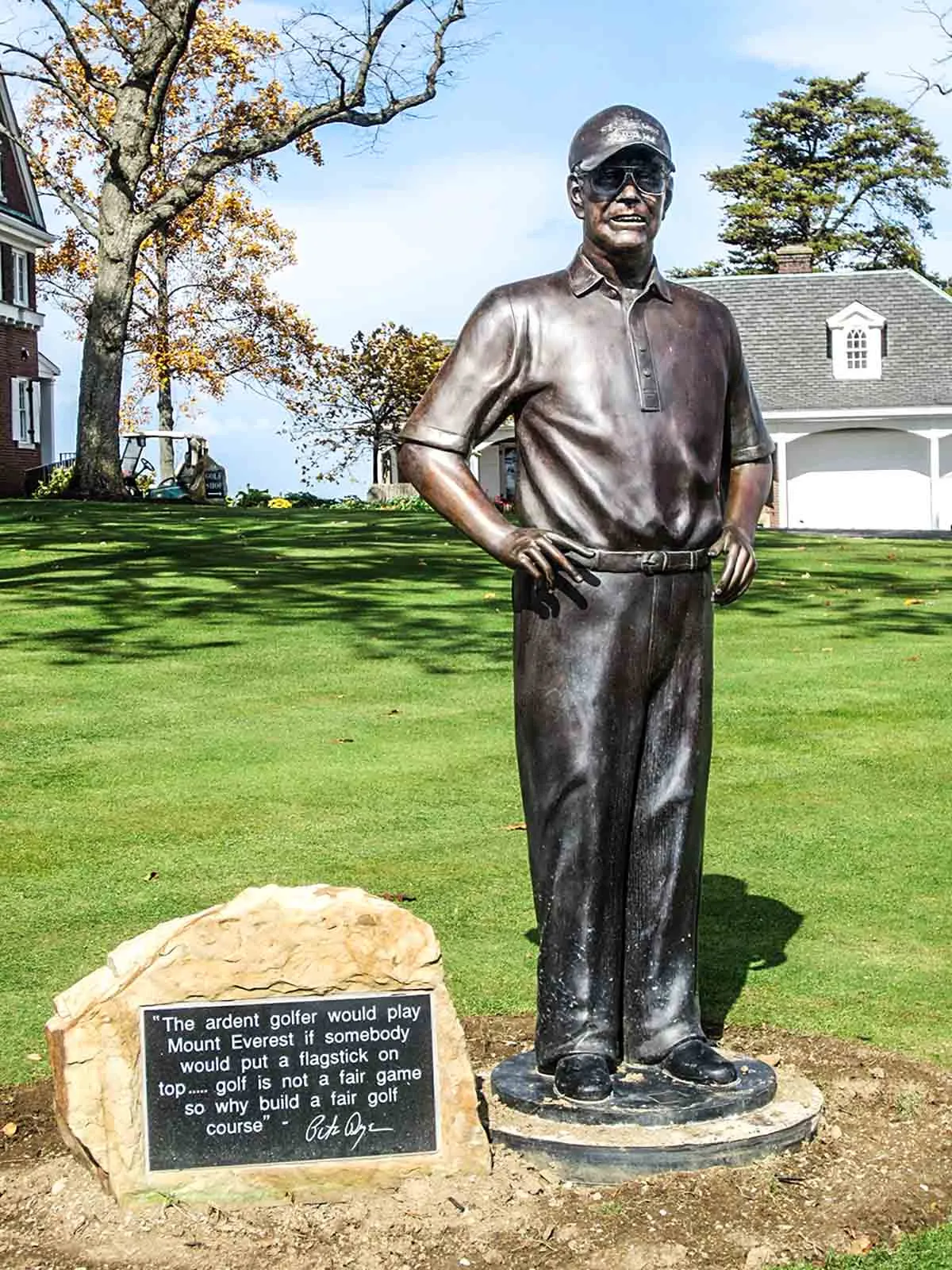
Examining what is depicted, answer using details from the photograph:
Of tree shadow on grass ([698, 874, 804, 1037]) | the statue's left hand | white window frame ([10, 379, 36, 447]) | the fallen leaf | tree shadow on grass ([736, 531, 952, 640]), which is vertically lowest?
the fallen leaf

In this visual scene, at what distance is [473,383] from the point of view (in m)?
4.55

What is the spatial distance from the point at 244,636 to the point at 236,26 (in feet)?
107

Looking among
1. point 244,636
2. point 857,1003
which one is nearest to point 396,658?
point 244,636

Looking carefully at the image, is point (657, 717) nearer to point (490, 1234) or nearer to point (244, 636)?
point (490, 1234)

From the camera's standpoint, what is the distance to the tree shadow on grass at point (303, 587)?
45.9 feet

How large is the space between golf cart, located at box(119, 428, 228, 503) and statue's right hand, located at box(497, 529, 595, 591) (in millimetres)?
32268

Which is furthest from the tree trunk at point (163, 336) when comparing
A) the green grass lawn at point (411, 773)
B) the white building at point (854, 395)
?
the green grass lawn at point (411, 773)

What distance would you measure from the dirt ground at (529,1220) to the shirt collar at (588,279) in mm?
2233

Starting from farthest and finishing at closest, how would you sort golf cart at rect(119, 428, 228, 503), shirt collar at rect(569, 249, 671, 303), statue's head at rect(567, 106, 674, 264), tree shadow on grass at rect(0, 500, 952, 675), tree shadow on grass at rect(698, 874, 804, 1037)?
golf cart at rect(119, 428, 228, 503), tree shadow on grass at rect(0, 500, 952, 675), tree shadow on grass at rect(698, 874, 804, 1037), shirt collar at rect(569, 249, 671, 303), statue's head at rect(567, 106, 674, 264)

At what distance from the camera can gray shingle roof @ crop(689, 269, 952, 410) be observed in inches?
1663

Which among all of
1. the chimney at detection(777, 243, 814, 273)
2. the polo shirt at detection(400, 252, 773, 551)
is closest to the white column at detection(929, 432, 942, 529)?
the chimney at detection(777, 243, 814, 273)

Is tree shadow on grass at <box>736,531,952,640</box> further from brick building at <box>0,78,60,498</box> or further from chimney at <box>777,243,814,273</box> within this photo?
chimney at <box>777,243,814,273</box>

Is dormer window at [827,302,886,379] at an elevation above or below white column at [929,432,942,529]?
above
